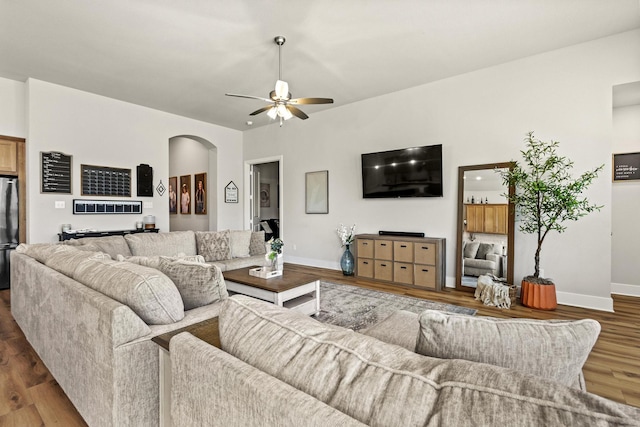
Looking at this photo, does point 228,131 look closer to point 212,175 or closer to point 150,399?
point 212,175

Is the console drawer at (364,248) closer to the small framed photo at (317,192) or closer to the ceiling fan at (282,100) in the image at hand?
the small framed photo at (317,192)

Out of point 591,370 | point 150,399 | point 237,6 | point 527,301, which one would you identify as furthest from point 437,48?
point 150,399

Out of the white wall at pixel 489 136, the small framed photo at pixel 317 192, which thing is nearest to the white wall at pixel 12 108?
the white wall at pixel 489 136

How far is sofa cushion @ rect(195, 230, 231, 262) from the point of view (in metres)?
4.26

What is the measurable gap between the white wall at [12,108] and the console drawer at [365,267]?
5503 millimetres

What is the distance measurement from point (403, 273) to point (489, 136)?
2.25 m

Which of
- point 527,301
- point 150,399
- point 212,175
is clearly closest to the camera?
point 150,399

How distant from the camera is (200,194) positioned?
736 centimetres

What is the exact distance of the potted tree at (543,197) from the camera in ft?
11.0

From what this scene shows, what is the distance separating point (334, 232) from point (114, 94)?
4.42m

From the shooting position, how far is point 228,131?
23.0 feet

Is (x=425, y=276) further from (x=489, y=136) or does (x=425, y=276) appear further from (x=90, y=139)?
(x=90, y=139)

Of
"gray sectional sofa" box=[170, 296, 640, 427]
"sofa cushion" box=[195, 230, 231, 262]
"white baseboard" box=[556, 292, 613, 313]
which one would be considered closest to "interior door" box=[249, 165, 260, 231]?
"sofa cushion" box=[195, 230, 231, 262]

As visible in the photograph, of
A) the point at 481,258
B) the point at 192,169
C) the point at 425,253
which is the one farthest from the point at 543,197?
the point at 192,169
